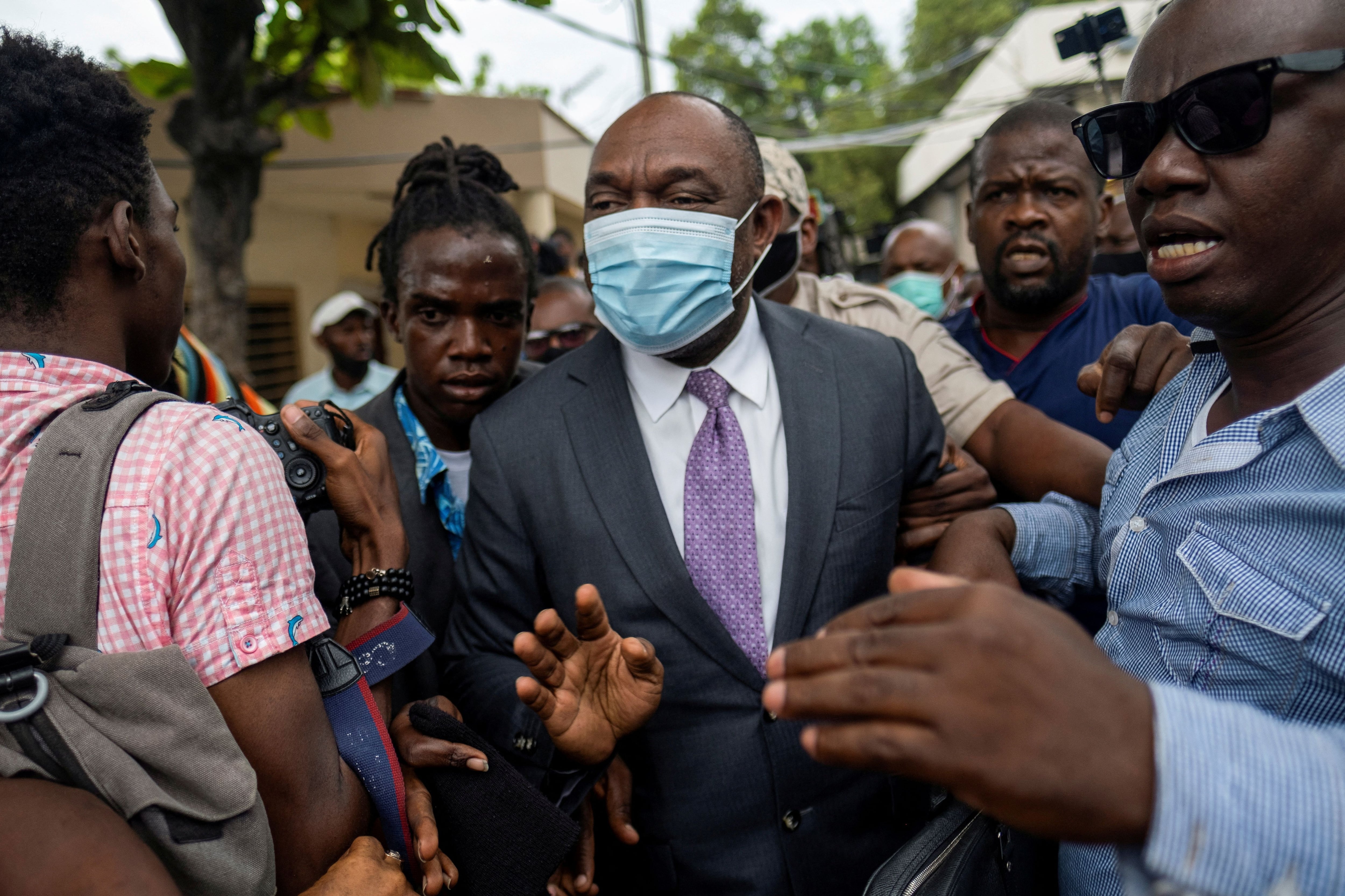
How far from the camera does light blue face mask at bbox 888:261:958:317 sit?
675 centimetres

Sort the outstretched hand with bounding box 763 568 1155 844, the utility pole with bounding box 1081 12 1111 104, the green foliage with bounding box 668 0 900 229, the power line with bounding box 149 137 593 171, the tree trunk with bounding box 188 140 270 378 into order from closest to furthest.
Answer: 1. the outstretched hand with bounding box 763 568 1155 844
2. the utility pole with bounding box 1081 12 1111 104
3. the tree trunk with bounding box 188 140 270 378
4. the power line with bounding box 149 137 593 171
5. the green foliage with bounding box 668 0 900 229

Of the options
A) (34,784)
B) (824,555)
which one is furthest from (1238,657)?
(34,784)

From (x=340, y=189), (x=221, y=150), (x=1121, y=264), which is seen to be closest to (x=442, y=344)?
(x=1121, y=264)

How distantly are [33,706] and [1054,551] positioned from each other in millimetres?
1819

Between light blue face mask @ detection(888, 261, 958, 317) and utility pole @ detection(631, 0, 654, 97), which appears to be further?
utility pole @ detection(631, 0, 654, 97)

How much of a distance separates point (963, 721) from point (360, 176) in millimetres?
10397

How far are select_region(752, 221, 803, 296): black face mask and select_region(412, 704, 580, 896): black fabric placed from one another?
74.0 inches

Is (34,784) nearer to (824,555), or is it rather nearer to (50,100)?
(50,100)

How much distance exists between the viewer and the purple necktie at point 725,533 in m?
1.88

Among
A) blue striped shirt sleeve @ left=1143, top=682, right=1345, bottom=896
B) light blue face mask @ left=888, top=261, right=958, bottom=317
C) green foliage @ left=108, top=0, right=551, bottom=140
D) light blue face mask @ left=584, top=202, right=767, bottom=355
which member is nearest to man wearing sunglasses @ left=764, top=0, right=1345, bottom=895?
blue striped shirt sleeve @ left=1143, top=682, right=1345, bottom=896

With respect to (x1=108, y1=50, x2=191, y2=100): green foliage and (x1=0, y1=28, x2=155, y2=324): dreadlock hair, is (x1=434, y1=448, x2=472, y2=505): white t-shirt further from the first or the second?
(x1=108, y1=50, x2=191, y2=100): green foliage

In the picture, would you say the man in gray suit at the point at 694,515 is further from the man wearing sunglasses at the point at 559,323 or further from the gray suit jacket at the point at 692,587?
the man wearing sunglasses at the point at 559,323

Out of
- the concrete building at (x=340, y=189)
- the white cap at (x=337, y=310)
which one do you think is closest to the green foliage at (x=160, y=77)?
the white cap at (x=337, y=310)

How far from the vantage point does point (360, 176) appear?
979cm
